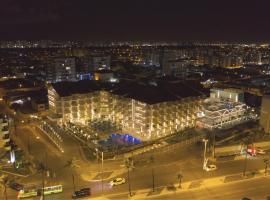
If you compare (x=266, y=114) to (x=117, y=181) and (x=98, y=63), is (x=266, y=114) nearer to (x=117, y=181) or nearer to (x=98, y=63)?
(x=117, y=181)

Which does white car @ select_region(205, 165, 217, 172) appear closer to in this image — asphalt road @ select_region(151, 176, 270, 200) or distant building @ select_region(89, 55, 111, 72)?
asphalt road @ select_region(151, 176, 270, 200)

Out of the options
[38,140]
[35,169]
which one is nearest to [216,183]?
[35,169]

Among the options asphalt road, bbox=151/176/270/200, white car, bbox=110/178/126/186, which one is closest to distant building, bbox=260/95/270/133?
asphalt road, bbox=151/176/270/200

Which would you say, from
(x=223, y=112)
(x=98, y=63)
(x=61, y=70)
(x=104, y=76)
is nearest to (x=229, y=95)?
(x=223, y=112)

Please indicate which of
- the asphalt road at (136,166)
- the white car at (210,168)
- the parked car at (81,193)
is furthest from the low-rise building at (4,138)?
the white car at (210,168)

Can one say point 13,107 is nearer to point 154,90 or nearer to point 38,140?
point 38,140

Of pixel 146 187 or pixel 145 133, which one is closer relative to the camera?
pixel 146 187
